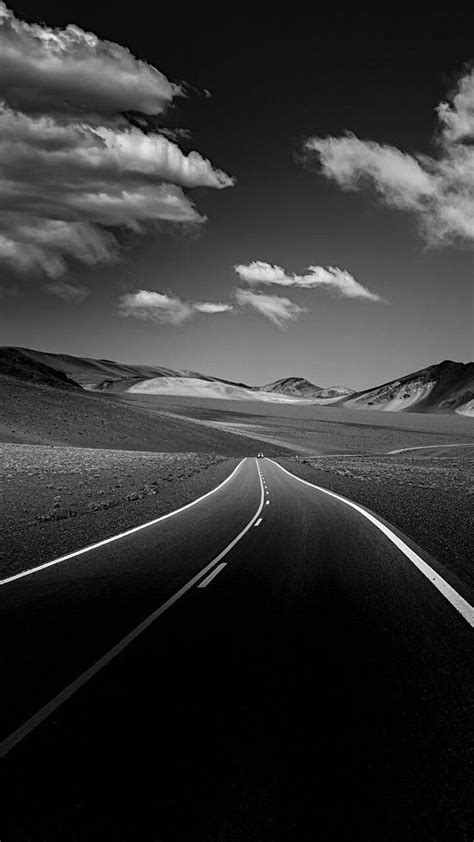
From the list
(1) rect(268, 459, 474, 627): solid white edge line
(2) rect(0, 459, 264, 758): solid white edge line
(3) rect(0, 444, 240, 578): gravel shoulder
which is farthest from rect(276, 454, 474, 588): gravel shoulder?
(3) rect(0, 444, 240, 578): gravel shoulder

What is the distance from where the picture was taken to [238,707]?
452cm

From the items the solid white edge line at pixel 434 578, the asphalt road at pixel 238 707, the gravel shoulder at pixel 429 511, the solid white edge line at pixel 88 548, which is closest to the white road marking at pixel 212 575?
the asphalt road at pixel 238 707

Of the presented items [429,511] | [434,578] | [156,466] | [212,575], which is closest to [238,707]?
[212,575]

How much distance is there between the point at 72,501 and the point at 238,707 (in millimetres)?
20010

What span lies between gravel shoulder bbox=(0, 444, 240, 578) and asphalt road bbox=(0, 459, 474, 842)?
A: 415 centimetres

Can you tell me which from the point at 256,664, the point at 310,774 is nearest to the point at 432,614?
the point at 256,664

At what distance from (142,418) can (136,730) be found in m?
96.2

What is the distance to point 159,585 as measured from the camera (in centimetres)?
890

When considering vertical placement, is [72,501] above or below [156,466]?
above

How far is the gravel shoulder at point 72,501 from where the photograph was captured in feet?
43.3

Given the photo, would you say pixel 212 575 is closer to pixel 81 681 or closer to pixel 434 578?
pixel 434 578

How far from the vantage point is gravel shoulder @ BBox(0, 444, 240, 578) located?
13191mm

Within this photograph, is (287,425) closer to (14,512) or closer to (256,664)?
(14,512)

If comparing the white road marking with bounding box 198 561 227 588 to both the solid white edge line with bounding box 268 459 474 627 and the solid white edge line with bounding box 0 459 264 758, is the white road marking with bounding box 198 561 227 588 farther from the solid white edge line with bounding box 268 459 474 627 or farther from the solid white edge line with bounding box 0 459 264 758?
the solid white edge line with bounding box 268 459 474 627
